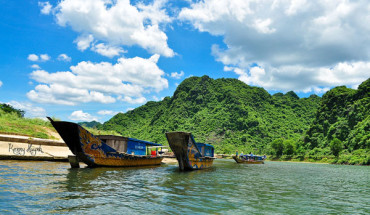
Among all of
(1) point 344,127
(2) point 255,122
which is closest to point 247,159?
(1) point 344,127

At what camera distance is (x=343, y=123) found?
272 feet

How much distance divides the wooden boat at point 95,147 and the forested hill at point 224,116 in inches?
3026

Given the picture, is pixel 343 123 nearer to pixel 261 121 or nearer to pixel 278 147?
pixel 278 147

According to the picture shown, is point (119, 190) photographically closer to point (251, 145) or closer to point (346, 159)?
point (346, 159)

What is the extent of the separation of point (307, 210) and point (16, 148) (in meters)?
21.8

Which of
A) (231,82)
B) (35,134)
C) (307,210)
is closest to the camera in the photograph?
(307,210)

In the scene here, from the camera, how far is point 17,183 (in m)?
10.2

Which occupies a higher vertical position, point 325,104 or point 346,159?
point 325,104

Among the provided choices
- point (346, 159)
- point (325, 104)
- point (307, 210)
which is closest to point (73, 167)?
point (307, 210)

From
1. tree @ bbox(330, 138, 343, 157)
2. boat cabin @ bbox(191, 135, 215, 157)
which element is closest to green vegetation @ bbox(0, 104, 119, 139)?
boat cabin @ bbox(191, 135, 215, 157)

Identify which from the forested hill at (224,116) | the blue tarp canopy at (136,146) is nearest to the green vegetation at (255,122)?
the forested hill at (224,116)

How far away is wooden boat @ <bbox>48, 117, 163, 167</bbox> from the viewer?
57.4 feet

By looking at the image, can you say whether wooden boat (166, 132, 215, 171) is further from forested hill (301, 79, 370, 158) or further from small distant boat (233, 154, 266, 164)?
forested hill (301, 79, 370, 158)

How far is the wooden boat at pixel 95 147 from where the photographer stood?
17500 millimetres
